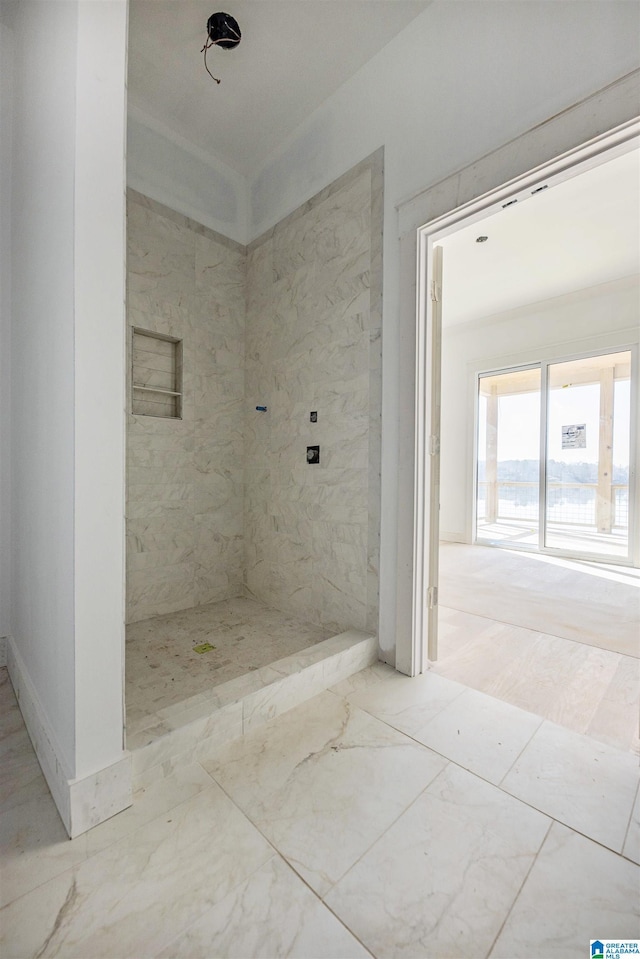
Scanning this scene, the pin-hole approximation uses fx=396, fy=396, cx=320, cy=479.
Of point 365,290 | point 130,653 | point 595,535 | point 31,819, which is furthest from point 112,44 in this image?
point 595,535

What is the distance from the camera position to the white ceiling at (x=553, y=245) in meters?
3.05

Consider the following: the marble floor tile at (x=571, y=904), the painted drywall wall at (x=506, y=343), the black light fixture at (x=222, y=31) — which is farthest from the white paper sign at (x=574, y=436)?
the black light fixture at (x=222, y=31)

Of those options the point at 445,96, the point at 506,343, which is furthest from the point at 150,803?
the point at 506,343

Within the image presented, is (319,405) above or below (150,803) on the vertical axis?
above

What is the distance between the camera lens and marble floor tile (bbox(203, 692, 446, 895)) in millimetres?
1139

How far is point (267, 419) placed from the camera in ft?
9.89

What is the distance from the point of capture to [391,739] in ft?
5.21

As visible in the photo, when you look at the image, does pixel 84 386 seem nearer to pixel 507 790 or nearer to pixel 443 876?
pixel 443 876

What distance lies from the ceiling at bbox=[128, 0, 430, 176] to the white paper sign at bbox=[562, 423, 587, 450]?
14.5 feet

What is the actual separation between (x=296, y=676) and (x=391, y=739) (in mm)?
482

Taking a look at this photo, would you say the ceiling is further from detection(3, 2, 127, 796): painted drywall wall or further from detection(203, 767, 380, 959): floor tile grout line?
detection(203, 767, 380, 959): floor tile grout line

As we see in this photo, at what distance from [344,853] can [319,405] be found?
2.14 meters

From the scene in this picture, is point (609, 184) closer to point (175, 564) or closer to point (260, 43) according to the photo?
point (260, 43)

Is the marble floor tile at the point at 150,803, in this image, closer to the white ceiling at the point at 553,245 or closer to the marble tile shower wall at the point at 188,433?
the marble tile shower wall at the point at 188,433
